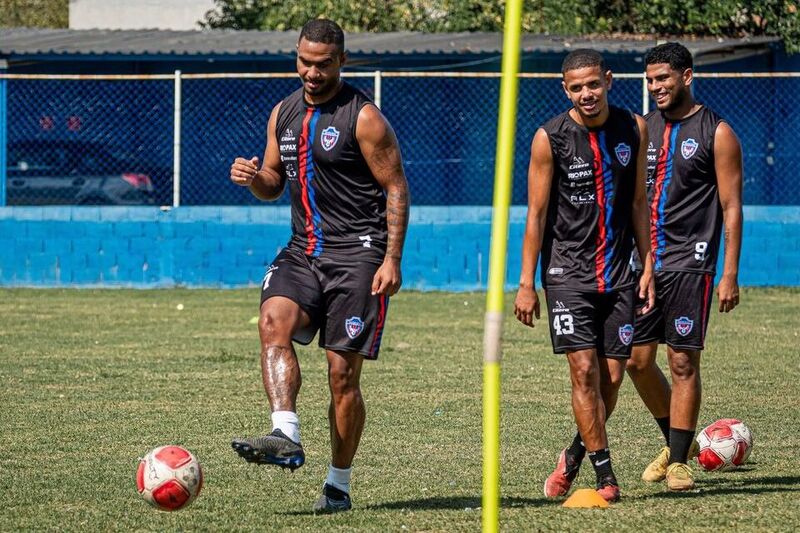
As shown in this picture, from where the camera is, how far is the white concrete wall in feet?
117

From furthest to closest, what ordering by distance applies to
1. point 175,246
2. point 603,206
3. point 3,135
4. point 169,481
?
point 3,135 → point 175,246 → point 603,206 → point 169,481

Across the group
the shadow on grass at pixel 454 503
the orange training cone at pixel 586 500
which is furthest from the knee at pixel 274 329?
the orange training cone at pixel 586 500

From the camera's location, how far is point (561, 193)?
6.86 m

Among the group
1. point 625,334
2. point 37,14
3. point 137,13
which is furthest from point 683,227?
point 37,14

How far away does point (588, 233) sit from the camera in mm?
Result: 6824

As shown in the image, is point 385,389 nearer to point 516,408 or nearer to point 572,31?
point 516,408

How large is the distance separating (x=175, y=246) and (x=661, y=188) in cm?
1181

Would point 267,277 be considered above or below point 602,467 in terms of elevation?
above

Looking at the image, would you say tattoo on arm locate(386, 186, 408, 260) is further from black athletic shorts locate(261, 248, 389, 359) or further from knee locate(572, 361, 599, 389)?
knee locate(572, 361, 599, 389)

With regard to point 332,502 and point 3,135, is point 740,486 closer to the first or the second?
point 332,502

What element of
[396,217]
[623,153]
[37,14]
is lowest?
[396,217]

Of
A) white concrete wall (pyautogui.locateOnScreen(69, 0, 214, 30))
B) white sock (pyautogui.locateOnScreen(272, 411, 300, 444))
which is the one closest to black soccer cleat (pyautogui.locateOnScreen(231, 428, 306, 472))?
white sock (pyautogui.locateOnScreen(272, 411, 300, 444))

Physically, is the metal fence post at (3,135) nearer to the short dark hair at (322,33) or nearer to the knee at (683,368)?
the short dark hair at (322,33)

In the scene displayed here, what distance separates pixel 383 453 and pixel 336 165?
1.99 meters
